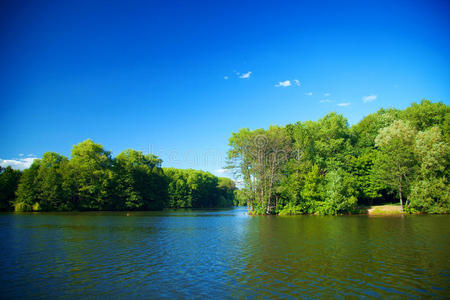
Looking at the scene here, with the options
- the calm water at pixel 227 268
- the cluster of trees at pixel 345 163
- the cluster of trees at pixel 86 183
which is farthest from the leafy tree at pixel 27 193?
the calm water at pixel 227 268

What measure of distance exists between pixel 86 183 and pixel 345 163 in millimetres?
71498

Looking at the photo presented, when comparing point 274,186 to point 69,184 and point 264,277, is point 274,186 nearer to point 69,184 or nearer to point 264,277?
point 264,277

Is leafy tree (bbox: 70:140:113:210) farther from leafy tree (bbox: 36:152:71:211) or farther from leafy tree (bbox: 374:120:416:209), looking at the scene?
leafy tree (bbox: 374:120:416:209)

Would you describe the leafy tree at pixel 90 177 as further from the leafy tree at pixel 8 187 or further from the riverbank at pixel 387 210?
the riverbank at pixel 387 210

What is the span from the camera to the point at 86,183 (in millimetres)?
80562

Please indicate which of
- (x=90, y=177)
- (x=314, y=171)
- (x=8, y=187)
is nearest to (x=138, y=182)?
(x=90, y=177)

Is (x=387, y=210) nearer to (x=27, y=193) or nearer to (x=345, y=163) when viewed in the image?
(x=345, y=163)

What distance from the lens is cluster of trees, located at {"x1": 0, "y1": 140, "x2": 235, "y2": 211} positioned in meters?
73.4

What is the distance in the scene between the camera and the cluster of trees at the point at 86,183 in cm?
7344

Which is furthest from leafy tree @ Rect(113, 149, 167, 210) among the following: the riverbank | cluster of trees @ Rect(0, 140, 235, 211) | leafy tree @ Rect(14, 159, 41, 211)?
the riverbank

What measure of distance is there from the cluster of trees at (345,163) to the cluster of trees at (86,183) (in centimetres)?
4465

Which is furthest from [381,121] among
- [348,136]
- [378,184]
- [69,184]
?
[69,184]

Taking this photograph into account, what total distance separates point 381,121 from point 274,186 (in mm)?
32061

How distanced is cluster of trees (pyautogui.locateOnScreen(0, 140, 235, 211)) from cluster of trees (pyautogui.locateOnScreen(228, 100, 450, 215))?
44.7 meters
